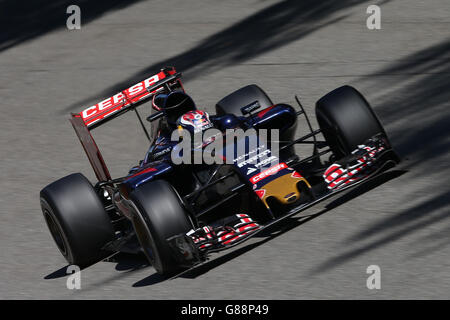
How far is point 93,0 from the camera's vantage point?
1444cm

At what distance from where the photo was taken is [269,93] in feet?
32.5

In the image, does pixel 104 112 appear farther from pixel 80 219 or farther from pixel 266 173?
pixel 266 173

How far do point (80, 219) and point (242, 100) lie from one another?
219 cm

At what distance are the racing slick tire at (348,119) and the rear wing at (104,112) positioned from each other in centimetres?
151

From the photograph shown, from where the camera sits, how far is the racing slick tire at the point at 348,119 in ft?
21.9

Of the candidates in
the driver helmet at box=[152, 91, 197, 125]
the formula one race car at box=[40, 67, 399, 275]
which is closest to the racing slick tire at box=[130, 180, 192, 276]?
the formula one race car at box=[40, 67, 399, 275]

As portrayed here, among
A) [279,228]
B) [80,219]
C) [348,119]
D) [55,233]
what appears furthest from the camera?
[55,233]

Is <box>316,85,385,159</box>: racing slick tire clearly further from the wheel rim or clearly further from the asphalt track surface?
the wheel rim

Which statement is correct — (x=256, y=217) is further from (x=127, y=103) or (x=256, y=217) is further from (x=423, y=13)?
(x=423, y=13)

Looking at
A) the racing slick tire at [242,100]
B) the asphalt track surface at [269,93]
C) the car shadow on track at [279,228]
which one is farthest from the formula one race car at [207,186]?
the racing slick tire at [242,100]

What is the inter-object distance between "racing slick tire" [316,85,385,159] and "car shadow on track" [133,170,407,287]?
361 millimetres

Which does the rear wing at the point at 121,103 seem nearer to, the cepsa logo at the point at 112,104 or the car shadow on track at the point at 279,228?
the cepsa logo at the point at 112,104

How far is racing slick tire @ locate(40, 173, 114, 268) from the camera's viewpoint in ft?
21.0

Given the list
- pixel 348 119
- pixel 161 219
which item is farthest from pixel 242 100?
pixel 161 219
